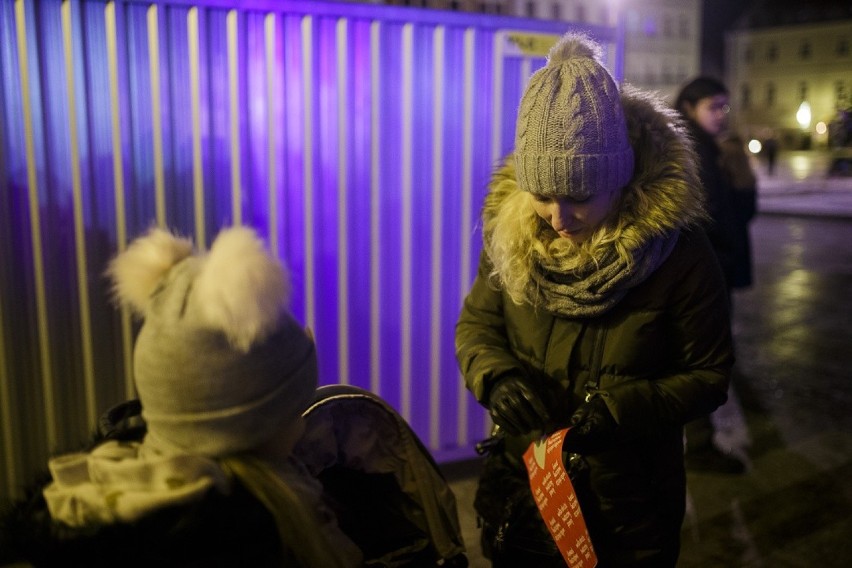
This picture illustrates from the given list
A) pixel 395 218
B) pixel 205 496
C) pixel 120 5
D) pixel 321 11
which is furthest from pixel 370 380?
pixel 205 496

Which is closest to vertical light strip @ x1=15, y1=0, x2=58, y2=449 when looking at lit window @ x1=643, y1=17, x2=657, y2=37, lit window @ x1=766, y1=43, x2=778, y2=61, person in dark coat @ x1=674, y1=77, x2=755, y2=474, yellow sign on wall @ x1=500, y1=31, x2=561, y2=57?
yellow sign on wall @ x1=500, y1=31, x2=561, y2=57

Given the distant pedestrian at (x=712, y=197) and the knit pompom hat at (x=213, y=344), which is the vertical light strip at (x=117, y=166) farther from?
the distant pedestrian at (x=712, y=197)

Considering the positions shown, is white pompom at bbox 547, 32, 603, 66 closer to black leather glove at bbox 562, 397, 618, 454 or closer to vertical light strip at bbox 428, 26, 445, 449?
black leather glove at bbox 562, 397, 618, 454

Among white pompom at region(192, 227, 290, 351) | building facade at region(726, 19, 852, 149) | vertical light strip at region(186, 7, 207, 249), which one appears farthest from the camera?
building facade at region(726, 19, 852, 149)

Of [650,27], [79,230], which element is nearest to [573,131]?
[79,230]

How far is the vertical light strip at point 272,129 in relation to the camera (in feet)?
10.8

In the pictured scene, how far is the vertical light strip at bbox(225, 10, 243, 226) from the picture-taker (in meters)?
3.23

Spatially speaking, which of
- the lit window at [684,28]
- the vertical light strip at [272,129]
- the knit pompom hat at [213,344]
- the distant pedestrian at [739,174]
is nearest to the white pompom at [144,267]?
the knit pompom hat at [213,344]

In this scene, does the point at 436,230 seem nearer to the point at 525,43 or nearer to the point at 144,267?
the point at 525,43

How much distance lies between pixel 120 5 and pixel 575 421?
7.98 ft

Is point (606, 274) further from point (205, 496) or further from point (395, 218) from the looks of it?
point (395, 218)

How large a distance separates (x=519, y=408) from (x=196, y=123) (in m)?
2.00

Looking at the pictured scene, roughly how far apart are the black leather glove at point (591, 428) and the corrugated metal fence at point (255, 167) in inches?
75.2

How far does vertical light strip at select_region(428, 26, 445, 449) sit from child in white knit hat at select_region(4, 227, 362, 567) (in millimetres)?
2458
